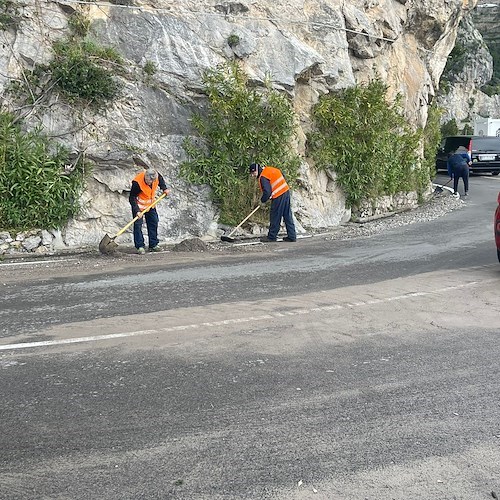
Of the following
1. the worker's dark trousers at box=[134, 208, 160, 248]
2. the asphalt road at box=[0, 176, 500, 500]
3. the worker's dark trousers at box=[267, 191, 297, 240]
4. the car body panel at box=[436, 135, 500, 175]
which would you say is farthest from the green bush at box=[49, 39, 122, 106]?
the car body panel at box=[436, 135, 500, 175]

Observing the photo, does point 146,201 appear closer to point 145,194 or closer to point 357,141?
point 145,194

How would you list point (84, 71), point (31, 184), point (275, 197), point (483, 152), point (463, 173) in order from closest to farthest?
point (31, 184) → point (84, 71) → point (275, 197) → point (463, 173) → point (483, 152)

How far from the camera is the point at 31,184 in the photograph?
10.9 m

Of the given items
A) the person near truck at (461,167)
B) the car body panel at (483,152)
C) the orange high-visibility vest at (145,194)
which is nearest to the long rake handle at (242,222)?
the orange high-visibility vest at (145,194)

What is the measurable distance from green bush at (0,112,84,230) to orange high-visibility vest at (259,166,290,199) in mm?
3374

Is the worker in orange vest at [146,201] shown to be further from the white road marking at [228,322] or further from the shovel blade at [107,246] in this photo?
the white road marking at [228,322]

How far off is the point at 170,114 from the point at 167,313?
6939 mm

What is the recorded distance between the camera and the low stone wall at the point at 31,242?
1055 centimetres

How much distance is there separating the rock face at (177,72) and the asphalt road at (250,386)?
12.5 feet

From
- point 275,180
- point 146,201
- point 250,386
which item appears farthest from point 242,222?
point 250,386

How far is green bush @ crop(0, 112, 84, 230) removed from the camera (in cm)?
1079

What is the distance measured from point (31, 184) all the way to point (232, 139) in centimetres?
397

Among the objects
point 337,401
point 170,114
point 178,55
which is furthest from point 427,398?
point 178,55

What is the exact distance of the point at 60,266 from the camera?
31.2 feet
